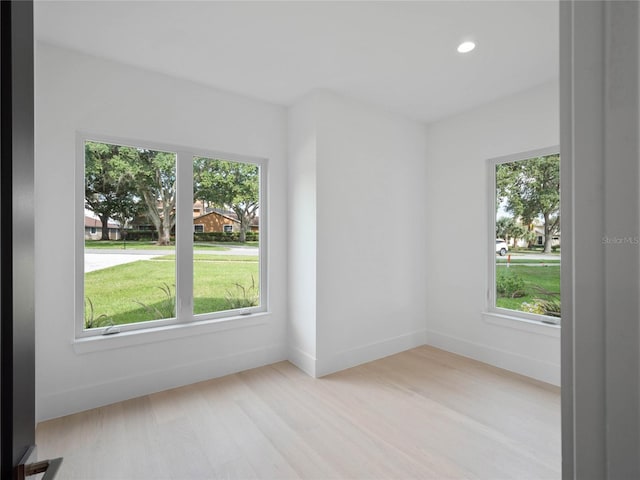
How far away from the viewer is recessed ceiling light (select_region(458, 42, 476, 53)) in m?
2.43

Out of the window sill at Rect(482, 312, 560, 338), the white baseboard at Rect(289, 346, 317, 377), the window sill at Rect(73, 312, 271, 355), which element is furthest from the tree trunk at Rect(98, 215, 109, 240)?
the window sill at Rect(482, 312, 560, 338)

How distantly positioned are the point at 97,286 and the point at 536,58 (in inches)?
155

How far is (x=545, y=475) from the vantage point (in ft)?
6.05

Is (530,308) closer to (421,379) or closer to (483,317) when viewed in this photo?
(483,317)

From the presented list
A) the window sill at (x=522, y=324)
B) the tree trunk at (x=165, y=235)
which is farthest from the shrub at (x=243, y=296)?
the window sill at (x=522, y=324)

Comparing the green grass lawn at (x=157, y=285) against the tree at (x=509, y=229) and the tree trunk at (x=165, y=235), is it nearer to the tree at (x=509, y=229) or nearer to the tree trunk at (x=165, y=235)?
the tree trunk at (x=165, y=235)

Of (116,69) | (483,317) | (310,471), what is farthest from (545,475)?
(116,69)

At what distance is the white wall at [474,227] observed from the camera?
3070 millimetres

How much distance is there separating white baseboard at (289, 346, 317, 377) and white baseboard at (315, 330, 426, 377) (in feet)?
0.18

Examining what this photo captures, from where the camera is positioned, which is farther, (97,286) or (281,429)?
(97,286)

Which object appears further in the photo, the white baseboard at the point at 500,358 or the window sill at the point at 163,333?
the white baseboard at the point at 500,358

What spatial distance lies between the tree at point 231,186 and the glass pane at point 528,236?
101 inches

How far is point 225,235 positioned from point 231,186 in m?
0.49

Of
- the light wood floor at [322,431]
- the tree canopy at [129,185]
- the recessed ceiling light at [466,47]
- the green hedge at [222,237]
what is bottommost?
the light wood floor at [322,431]
